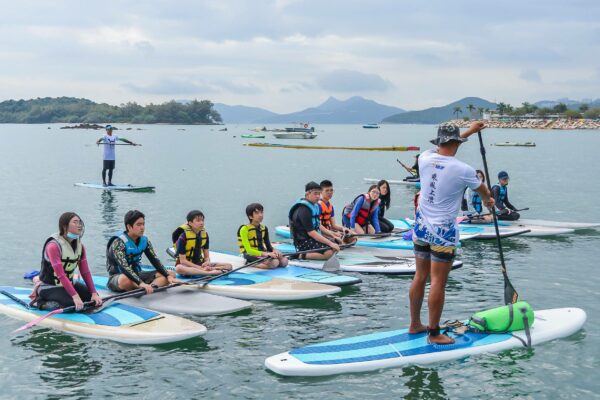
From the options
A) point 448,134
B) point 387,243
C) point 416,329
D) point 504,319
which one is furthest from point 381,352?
point 387,243

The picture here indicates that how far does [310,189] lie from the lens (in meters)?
12.7

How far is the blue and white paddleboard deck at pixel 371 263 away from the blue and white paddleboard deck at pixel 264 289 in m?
1.66

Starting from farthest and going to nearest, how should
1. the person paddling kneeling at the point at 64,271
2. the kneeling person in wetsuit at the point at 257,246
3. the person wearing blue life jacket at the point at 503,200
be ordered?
the person wearing blue life jacket at the point at 503,200, the kneeling person in wetsuit at the point at 257,246, the person paddling kneeling at the point at 64,271

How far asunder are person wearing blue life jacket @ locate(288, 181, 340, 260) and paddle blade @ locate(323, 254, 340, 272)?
0.31m

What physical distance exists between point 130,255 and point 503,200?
1229 cm

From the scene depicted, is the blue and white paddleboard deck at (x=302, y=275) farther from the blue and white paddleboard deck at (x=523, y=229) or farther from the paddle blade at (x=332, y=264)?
the blue and white paddleboard deck at (x=523, y=229)

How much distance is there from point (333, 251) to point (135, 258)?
439 cm

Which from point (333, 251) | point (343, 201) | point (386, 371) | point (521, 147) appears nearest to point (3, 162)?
point (343, 201)

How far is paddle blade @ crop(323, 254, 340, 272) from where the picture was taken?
12.8 meters

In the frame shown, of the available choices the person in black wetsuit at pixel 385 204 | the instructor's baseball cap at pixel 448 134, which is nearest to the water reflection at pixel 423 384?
the instructor's baseball cap at pixel 448 134

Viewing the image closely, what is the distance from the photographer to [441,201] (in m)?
7.67

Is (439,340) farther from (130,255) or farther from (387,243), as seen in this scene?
(387,243)

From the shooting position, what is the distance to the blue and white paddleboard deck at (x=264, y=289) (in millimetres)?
11156

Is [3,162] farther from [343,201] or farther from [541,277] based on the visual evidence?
[541,277]
